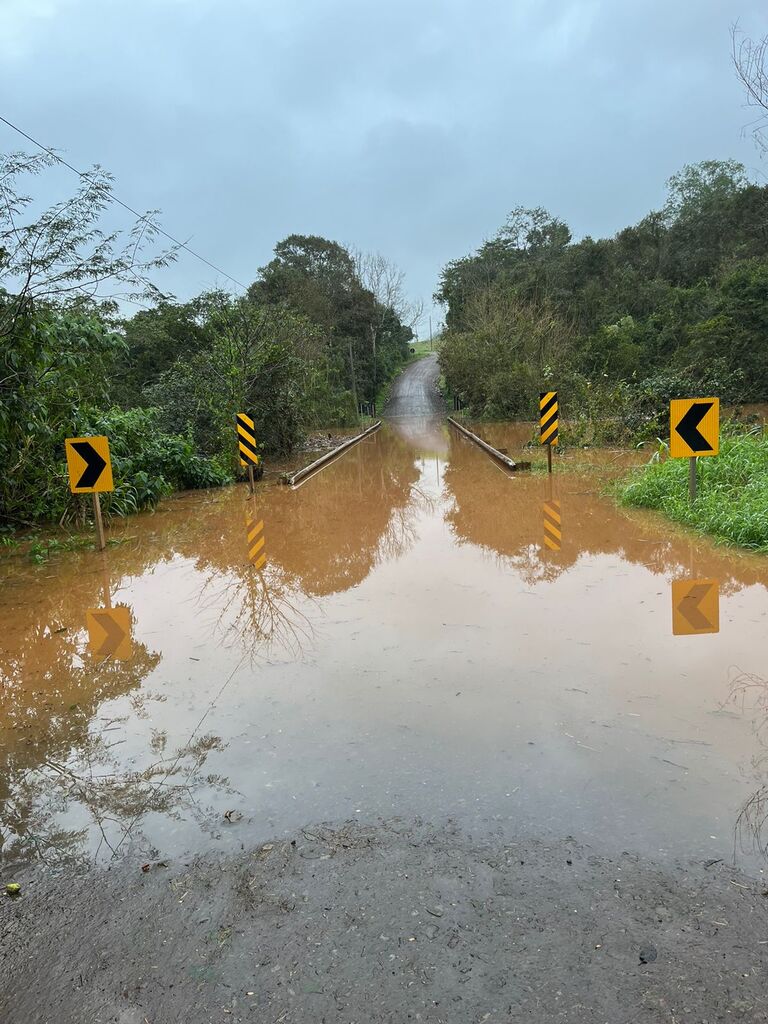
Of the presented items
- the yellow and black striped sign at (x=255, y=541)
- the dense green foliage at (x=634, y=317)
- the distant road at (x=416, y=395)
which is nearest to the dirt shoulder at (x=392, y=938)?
the yellow and black striped sign at (x=255, y=541)

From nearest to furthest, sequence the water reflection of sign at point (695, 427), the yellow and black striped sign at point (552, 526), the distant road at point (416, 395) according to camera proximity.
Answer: the yellow and black striped sign at point (552, 526)
the water reflection of sign at point (695, 427)
the distant road at point (416, 395)

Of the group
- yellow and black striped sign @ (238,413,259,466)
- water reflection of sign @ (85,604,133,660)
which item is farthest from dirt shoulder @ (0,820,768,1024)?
yellow and black striped sign @ (238,413,259,466)

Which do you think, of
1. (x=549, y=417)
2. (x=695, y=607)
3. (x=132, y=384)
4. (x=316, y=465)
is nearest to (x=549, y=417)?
(x=549, y=417)

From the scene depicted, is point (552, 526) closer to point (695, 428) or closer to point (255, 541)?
point (695, 428)

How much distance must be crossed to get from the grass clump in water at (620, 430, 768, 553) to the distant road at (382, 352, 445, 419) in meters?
38.4

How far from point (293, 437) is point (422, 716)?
1807 centimetres

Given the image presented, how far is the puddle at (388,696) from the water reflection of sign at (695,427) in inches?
42.4

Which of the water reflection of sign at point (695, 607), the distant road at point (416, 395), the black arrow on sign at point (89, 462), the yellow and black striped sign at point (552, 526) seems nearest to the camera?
the water reflection of sign at point (695, 607)

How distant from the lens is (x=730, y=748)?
357 centimetres

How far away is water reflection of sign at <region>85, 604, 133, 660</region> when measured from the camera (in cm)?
562

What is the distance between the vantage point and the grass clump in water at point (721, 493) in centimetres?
786

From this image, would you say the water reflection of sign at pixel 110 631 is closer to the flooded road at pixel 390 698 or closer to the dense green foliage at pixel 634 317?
the flooded road at pixel 390 698

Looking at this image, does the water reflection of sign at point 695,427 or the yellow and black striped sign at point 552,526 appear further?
the water reflection of sign at point 695,427

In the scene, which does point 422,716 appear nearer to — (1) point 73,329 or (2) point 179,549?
(2) point 179,549
